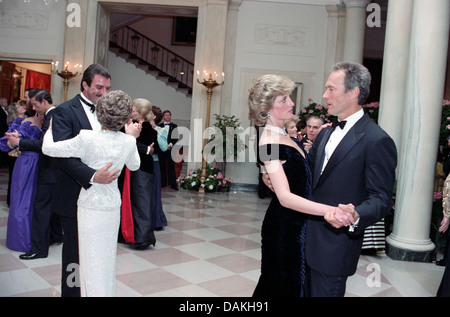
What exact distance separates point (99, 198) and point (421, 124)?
390 centimetres

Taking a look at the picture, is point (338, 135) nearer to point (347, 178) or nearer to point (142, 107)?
point (347, 178)

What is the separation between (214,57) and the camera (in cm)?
1019

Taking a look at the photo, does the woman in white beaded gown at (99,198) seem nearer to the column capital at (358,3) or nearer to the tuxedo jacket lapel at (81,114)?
the tuxedo jacket lapel at (81,114)

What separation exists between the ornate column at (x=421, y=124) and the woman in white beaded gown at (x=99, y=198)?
369 centimetres

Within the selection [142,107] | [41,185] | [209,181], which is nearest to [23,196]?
[41,185]

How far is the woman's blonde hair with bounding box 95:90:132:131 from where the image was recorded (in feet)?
8.53

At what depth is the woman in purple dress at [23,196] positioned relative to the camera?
462cm

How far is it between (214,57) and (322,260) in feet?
27.6

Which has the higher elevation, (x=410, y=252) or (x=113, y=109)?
(x=113, y=109)

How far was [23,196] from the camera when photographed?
468 cm

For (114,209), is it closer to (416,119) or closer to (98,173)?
(98,173)

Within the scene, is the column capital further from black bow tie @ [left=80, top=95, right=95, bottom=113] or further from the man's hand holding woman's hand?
the man's hand holding woman's hand

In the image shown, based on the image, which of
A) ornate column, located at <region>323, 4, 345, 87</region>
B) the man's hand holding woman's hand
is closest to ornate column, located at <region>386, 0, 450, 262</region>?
the man's hand holding woman's hand
